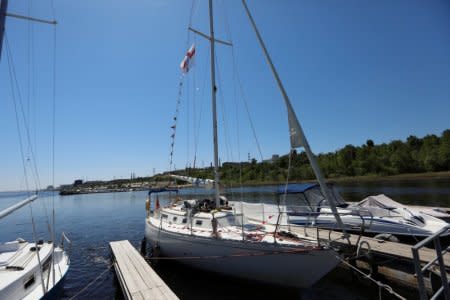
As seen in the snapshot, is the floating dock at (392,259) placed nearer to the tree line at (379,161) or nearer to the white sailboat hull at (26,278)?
the white sailboat hull at (26,278)

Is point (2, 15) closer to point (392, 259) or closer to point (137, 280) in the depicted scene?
point (137, 280)

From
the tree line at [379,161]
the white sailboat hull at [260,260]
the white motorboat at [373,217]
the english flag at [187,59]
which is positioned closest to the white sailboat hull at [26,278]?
the white sailboat hull at [260,260]

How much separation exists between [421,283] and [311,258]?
4.42m

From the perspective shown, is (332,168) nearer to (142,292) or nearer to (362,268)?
(362,268)

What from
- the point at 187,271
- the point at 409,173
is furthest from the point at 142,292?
the point at 409,173

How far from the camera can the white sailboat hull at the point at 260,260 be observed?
7.49 metres

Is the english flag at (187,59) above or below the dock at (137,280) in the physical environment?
above

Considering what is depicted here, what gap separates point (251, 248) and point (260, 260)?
0.46m

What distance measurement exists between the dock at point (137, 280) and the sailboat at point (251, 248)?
1592mm

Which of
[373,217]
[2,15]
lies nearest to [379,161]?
[373,217]

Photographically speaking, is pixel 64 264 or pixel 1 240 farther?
pixel 1 240

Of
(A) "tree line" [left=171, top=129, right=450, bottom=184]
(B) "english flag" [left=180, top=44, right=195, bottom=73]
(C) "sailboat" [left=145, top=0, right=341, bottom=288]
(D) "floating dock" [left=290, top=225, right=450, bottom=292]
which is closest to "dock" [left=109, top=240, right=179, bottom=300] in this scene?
(C) "sailboat" [left=145, top=0, right=341, bottom=288]

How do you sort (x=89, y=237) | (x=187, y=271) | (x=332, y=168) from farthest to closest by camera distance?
(x=332, y=168) < (x=89, y=237) < (x=187, y=271)

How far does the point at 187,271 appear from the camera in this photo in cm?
1093
